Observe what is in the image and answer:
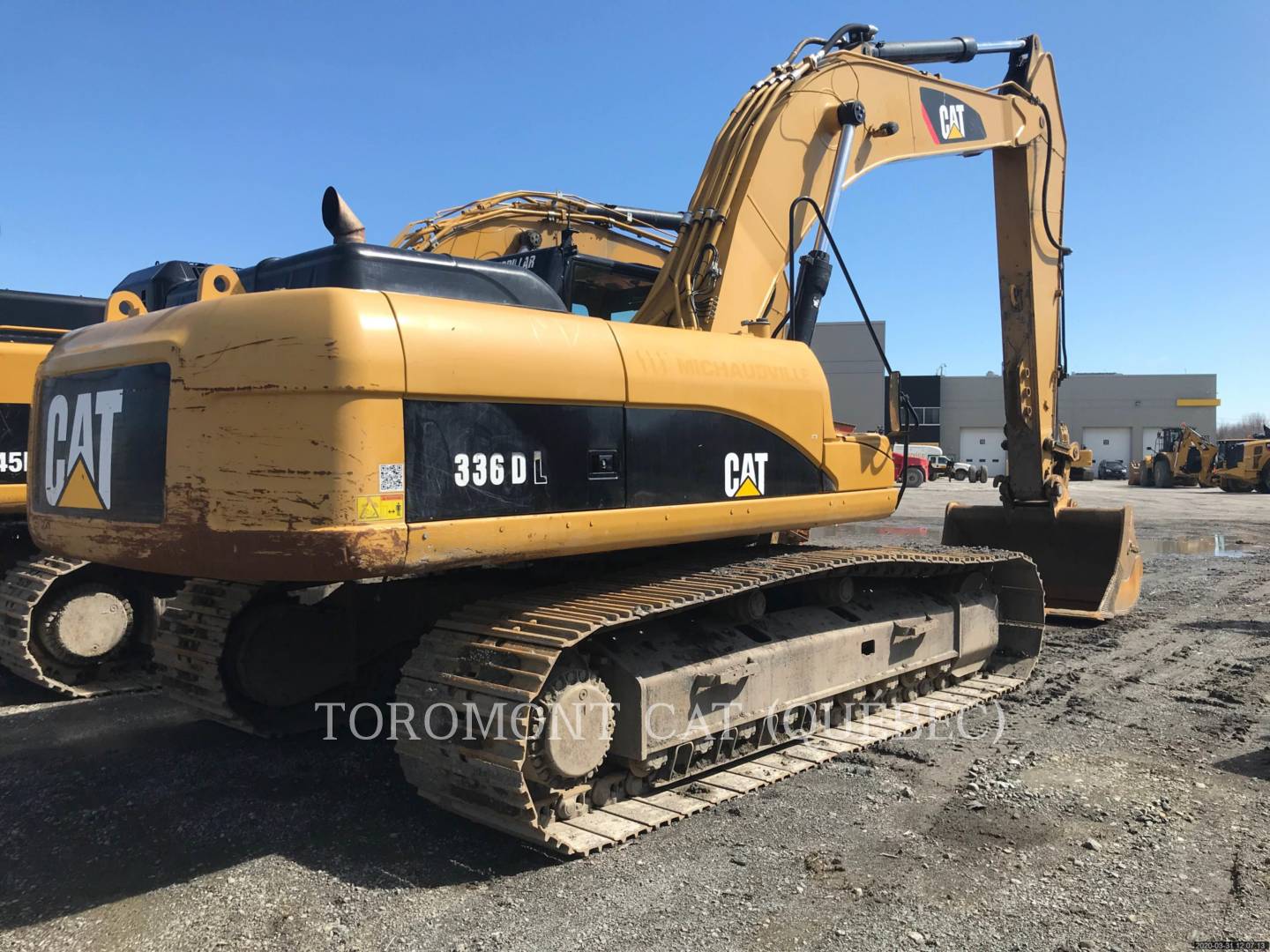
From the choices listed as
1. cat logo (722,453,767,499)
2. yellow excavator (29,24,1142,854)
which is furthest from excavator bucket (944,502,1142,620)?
cat logo (722,453,767,499)

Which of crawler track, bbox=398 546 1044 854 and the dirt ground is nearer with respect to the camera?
the dirt ground

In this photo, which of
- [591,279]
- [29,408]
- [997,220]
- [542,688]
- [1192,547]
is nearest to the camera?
[542,688]

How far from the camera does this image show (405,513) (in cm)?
332

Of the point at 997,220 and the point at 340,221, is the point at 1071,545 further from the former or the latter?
the point at 340,221

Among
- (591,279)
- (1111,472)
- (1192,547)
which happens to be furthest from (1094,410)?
(591,279)

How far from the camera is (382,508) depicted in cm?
325

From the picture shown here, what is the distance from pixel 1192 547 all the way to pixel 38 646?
15.7m

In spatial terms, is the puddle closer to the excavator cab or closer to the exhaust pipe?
the excavator cab

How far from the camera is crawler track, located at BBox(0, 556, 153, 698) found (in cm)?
616

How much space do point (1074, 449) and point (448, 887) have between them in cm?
708

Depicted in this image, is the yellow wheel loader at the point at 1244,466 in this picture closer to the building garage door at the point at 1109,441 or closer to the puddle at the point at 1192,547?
the puddle at the point at 1192,547

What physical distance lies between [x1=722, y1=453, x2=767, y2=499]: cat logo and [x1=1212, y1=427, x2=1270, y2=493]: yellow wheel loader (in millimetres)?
34092

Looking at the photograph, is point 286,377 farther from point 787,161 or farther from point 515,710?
point 787,161

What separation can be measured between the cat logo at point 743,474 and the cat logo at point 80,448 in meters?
2.53
